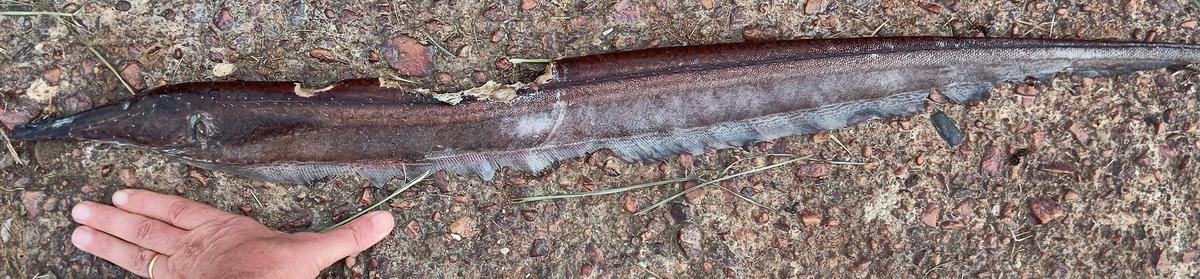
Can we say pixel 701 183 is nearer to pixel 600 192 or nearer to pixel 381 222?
pixel 600 192

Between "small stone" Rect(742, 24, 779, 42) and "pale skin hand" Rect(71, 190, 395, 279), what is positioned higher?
"small stone" Rect(742, 24, 779, 42)

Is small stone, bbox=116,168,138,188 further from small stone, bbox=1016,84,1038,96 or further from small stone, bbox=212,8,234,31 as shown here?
small stone, bbox=1016,84,1038,96

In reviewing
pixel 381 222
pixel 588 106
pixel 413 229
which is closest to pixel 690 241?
pixel 588 106

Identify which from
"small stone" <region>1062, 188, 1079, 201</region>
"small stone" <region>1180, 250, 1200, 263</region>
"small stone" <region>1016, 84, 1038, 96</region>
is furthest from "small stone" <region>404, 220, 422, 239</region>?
"small stone" <region>1180, 250, 1200, 263</region>

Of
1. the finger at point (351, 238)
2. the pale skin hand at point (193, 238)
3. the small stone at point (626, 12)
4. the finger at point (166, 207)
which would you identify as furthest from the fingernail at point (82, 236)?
the small stone at point (626, 12)

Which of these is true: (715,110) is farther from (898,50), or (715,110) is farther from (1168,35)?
(1168,35)

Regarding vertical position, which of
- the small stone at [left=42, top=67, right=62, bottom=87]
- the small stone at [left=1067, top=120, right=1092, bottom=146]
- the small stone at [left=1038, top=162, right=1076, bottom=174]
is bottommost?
the small stone at [left=1038, top=162, right=1076, bottom=174]

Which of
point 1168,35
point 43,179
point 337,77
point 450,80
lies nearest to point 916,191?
point 1168,35
